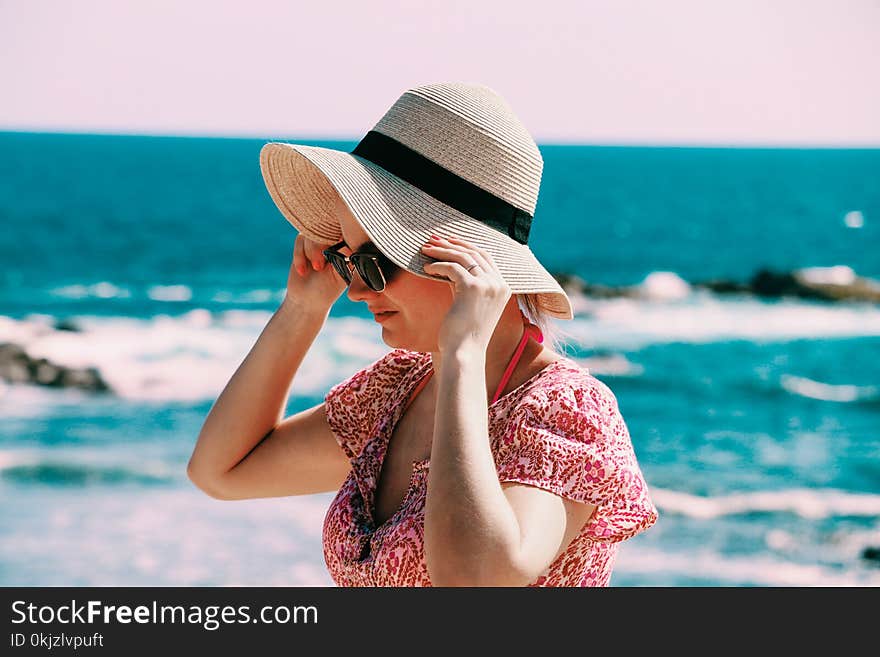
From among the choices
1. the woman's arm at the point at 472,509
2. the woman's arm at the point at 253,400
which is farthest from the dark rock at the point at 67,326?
the woman's arm at the point at 472,509

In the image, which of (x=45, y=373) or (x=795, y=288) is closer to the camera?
(x=45, y=373)

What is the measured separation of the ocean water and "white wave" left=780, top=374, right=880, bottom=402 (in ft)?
0.21

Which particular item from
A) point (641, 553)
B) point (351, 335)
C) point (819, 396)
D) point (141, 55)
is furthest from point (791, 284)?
point (141, 55)

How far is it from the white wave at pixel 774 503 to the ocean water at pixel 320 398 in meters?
0.04

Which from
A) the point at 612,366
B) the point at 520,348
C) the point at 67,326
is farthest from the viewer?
the point at 67,326

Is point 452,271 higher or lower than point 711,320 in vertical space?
higher

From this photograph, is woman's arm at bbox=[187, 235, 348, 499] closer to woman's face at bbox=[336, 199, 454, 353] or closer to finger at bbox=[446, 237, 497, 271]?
woman's face at bbox=[336, 199, 454, 353]

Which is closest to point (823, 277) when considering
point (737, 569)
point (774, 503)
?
point (774, 503)

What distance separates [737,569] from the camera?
10727 millimetres

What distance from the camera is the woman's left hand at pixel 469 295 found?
2113 millimetres

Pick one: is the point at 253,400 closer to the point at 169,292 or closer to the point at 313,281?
the point at 313,281

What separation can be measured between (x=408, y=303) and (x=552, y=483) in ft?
1.58
